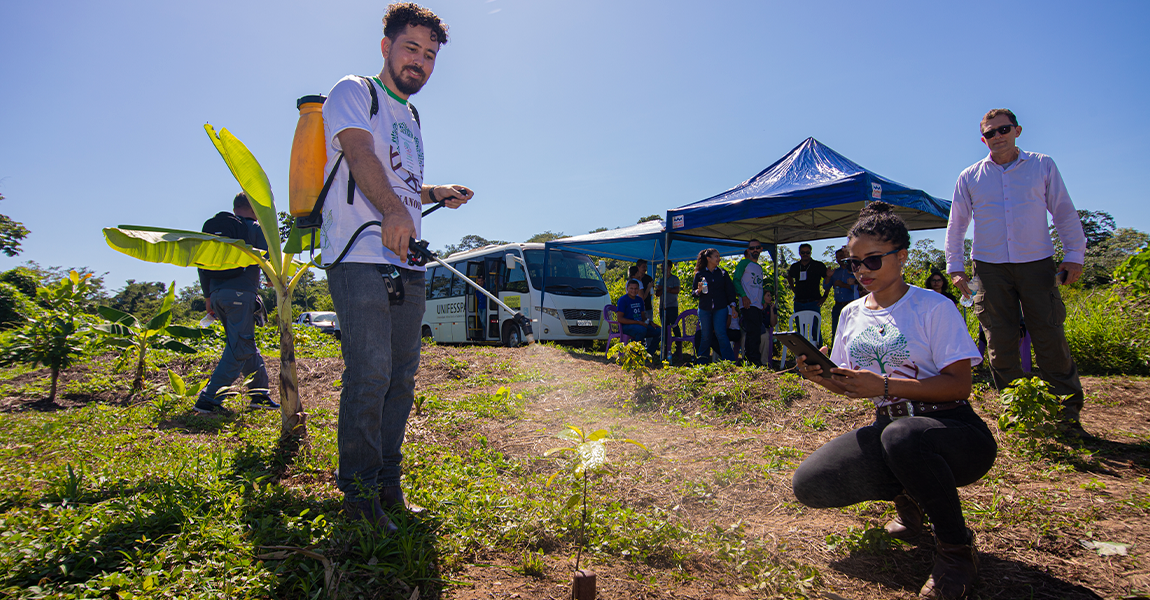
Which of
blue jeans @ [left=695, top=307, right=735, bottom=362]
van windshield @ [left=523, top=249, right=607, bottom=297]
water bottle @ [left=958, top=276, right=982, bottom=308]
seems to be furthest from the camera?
van windshield @ [left=523, top=249, right=607, bottom=297]

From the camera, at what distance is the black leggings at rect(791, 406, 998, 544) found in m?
1.76

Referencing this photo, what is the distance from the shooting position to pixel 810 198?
6.88 metres

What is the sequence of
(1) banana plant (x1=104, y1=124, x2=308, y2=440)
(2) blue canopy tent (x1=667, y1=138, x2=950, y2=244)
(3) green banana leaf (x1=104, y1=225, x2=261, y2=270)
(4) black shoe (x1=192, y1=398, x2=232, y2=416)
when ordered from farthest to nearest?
(2) blue canopy tent (x1=667, y1=138, x2=950, y2=244) → (4) black shoe (x1=192, y1=398, x2=232, y2=416) → (1) banana plant (x1=104, y1=124, x2=308, y2=440) → (3) green banana leaf (x1=104, y1=225, x2=261, y2=270)

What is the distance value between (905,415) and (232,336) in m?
4.66

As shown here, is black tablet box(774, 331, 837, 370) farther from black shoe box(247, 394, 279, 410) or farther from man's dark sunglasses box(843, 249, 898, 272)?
black shoe box(247, 394, 279, 410)

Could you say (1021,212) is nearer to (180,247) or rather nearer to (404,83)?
(404,83)

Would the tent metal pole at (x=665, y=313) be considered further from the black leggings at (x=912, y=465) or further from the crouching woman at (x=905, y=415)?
the black leggings at (x=912, y=465)

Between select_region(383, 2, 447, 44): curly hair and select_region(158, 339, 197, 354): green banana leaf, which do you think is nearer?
select_region(383, 2, 447, 44): curly hair

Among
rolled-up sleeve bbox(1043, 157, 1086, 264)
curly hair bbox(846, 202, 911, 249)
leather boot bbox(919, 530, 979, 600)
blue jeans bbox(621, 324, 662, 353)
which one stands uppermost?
rolled-up sleeve bbox(1043, 157, 1086, 264)

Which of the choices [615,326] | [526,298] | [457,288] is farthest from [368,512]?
[457,288]

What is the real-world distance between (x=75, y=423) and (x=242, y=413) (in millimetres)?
1052

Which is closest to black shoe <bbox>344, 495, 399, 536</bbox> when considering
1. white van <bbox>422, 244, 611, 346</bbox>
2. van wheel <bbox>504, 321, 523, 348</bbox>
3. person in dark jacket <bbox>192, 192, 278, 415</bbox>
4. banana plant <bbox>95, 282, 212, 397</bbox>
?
person in dark jacket <bbox>192, 192, 278, 415</bbox>

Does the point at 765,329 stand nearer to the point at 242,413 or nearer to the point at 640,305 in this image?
the point at 640,305

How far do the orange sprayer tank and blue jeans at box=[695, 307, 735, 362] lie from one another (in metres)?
5.94
